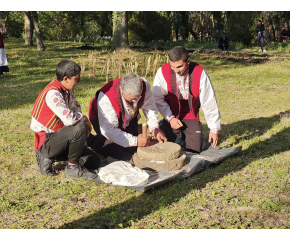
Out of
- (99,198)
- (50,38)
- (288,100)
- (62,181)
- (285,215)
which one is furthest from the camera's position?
(50,38)

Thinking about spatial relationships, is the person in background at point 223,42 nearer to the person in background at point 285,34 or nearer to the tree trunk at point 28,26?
the person in background at point 285,34

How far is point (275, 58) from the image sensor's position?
559 inches

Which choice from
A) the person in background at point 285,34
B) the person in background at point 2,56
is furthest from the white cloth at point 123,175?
the person in background at point 285,34

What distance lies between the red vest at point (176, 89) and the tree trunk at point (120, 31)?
11385 mm

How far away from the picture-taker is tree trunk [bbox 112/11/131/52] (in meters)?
15.9

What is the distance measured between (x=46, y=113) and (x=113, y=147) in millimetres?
1067

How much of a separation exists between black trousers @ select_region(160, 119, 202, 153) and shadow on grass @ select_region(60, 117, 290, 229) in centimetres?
45

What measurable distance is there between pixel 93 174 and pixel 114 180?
31 cm

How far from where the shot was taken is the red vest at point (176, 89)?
15.8 ft

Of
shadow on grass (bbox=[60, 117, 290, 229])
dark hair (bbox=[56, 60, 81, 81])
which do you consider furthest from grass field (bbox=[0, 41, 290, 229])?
dark hair (bbox=[56, 60, 81, 81])

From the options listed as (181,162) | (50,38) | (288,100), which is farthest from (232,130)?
(50,38)

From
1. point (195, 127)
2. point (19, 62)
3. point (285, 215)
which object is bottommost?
point (285, 215)

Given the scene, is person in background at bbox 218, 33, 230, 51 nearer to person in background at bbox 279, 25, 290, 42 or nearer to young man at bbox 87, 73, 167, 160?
person in background at bbox 279, 25, 290, 42

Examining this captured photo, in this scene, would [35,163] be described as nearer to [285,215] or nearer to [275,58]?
[285,215]
